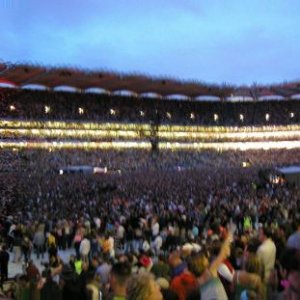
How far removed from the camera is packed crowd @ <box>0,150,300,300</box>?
450cm

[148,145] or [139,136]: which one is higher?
[139,136]

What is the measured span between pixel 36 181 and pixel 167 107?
43814 mm

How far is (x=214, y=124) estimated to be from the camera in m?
75.8

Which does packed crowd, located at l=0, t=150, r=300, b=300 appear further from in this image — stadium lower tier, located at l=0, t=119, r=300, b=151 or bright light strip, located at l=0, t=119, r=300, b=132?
bright light strip, located at l=0, t=119, r=300, b=132

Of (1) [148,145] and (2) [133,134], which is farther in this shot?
(1) [148,145]

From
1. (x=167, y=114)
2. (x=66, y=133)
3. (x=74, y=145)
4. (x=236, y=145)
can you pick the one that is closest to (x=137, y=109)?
(x=167, y=114)

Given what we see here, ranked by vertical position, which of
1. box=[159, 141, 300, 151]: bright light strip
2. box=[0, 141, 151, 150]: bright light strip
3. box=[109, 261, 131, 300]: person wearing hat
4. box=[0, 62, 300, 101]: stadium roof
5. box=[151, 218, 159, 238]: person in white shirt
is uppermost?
box=[0, 62, 300, 101]: stadium roof

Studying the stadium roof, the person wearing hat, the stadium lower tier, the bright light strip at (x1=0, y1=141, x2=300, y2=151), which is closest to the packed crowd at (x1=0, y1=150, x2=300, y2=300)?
the person wearing hat

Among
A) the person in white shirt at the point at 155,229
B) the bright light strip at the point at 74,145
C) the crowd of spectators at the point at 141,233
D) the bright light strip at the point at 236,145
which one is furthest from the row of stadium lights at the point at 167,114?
the person in white shirt at the point at 155,229

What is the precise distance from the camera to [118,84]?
198ft

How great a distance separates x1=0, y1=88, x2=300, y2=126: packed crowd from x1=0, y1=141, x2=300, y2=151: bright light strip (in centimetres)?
315

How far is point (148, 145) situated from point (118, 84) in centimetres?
1053

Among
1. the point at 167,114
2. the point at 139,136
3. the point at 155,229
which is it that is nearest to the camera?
the point at 155,229

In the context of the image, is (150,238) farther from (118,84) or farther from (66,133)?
(66,133)
